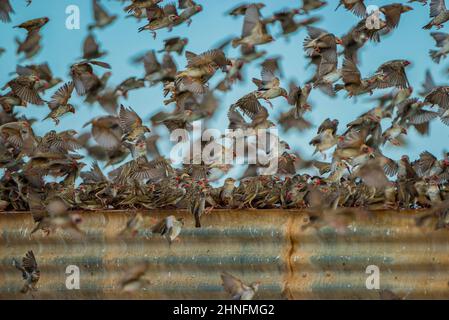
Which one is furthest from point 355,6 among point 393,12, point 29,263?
point 29,263

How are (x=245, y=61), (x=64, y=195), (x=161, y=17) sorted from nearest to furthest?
(x=64, y=195)
(x=245, y=61)
(x=161, y=17)

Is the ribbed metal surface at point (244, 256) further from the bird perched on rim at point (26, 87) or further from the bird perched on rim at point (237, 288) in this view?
the bird perched on rim at point (26, 87)

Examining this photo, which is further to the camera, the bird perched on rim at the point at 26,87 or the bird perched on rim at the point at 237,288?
the bird perched on rim at the point at 26,87

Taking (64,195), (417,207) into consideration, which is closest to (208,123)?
(64,195)

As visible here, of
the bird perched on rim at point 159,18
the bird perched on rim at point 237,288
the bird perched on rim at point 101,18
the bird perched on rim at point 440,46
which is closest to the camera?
the bird perched on rim at point 237,288

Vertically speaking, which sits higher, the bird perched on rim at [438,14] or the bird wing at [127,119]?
the bird perched on rim at [438,14]

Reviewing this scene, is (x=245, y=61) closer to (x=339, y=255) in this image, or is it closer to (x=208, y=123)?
(x=208, y=123)

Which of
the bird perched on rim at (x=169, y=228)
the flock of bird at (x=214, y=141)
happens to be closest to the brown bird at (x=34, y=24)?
the flock of bird at (x=214, y=141)
